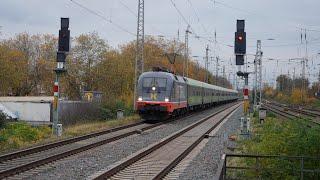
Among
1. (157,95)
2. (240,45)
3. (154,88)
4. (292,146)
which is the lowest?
(292,146)

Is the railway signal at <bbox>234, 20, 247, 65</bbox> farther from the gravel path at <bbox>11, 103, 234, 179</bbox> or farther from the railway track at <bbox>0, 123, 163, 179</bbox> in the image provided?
the railway track at <bbox>0, 123, 163, 179</bbox>

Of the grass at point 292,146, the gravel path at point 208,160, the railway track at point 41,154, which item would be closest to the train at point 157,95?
the railway track at point 41,154

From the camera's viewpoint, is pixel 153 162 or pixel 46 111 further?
pixel 46 111

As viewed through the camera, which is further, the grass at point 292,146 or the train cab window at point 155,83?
the train cab window at point 155,83

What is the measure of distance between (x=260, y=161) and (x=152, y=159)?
4934 mm

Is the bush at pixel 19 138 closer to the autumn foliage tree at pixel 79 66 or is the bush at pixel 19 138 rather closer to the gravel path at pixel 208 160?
the gravel path at pixel 208 160

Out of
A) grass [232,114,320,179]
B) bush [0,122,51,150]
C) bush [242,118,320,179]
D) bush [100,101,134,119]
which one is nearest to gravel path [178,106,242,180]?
grass [232,114,320,179]

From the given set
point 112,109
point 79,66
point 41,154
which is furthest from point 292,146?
point 79,66

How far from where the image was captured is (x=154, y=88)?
32125 mm

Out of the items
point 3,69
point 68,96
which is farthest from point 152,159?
point 3,69

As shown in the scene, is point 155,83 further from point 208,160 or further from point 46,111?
point 208,160

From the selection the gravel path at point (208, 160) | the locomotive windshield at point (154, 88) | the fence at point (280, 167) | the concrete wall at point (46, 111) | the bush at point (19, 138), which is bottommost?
the gravel path at point (208, 160)

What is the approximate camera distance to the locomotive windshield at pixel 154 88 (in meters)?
31.9

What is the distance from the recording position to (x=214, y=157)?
1628 cm
